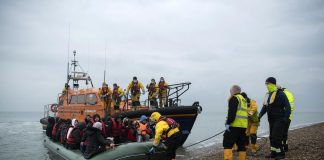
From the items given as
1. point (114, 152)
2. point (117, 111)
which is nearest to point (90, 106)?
point (117, 111)

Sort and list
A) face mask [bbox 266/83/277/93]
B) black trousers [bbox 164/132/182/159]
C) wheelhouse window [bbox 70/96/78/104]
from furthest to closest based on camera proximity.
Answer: wheelhouse window [bbox 70/96/78/104] < face mask [bbox 266/83/277/93] < black trousers [bbox 164/132/182/159]

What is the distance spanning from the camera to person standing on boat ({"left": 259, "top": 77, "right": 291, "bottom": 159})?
571 cm

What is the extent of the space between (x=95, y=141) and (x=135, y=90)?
5.06 metres

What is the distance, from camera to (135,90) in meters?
12.0

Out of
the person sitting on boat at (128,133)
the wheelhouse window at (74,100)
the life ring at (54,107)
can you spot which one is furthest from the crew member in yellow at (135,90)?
the life ring at (54,107)

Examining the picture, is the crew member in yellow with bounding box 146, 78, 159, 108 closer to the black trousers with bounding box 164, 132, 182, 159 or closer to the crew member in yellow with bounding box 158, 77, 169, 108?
the crew member in yellow with bounding box 158, 77, 169, 108

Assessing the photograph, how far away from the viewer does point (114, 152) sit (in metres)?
6.77

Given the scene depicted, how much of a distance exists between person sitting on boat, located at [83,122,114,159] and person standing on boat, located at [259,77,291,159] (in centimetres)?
367

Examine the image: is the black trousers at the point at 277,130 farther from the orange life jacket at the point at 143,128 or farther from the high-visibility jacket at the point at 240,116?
the orange life jacket at the point at 143,128

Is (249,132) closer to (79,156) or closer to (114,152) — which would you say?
(114,152)

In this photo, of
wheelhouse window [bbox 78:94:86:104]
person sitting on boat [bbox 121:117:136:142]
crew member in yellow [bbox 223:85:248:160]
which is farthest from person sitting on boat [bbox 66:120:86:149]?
crew member in yellow [bbox 223:85:248:160]

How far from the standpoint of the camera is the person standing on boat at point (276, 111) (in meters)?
5.71

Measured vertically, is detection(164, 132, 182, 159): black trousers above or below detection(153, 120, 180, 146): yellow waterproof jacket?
below

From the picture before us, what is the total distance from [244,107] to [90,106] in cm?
902
